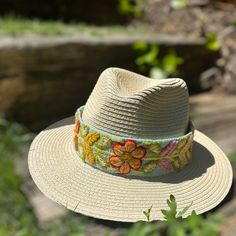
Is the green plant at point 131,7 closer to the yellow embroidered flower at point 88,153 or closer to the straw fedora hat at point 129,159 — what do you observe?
→ the straw fedora hat at point 129,159

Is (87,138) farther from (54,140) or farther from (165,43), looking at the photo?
(165,43)

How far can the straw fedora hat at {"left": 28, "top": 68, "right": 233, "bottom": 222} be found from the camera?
1.18 metres

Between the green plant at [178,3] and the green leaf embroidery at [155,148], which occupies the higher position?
the green leaf embroidery at [155,148]

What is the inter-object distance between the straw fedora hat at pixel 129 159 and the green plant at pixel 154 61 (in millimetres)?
2385

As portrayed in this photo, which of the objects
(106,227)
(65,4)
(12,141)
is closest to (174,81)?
(106,227)

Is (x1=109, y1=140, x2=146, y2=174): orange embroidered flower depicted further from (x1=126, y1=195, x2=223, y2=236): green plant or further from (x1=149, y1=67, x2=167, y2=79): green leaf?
(x1=149, y1=67, x2=167, y2=79): green leaf

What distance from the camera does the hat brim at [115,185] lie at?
3.78 feet

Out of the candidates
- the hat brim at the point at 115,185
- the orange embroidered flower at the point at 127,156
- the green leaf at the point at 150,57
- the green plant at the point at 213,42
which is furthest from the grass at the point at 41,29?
the orange embroidered flower at the point at 127,156

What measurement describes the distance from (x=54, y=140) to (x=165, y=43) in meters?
2.60

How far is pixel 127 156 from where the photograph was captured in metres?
1.22

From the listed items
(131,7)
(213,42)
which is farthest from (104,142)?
(131,7)

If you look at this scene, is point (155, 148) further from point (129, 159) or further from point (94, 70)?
point (94, 70)

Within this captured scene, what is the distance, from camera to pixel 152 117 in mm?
1246

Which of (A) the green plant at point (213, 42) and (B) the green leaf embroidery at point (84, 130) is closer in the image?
(B) the green leaf embroidery at point (84, 130)
